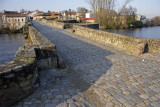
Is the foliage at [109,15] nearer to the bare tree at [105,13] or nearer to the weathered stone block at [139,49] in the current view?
the bare tree at [105,13]

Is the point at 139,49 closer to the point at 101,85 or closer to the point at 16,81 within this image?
the point at 101,85

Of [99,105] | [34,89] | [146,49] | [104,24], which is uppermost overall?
[104,24]

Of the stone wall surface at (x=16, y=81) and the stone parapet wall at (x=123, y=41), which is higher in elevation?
the stone parapet wall at (x=123, y=41)

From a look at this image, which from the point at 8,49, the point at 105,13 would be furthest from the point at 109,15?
the point at 8,49

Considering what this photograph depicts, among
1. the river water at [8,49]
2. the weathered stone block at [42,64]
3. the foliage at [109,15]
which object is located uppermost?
the foliage at [109,15]

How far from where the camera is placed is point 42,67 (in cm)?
454

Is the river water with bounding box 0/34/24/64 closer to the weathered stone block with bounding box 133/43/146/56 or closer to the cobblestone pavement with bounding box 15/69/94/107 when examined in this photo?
the cobblestone pavement with bounding box 15/69/94/107

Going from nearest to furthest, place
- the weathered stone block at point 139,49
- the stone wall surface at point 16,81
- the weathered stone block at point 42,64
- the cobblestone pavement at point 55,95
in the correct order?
1. the stone wall surface at point 16,81
2. the cobblestone pavement at point 55,95
3. the weathered stone block at point 42,64
4. the weathered stone block at point 139,49

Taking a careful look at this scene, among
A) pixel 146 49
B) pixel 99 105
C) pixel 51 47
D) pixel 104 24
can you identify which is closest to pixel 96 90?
pixel 99 105

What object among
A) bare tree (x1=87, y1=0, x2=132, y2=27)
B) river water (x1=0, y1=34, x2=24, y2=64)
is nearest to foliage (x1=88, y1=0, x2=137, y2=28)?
bare tree (x1=87, y1=0, x2=132, y2=27)

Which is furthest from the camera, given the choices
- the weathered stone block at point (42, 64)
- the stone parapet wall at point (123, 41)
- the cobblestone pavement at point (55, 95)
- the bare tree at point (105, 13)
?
the bare tree at point (105, 13)

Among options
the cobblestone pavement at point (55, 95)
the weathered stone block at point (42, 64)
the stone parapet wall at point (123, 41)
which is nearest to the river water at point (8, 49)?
the stone parapet wall at point (123, 41)

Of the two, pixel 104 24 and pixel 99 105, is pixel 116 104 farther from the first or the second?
pixel 104 24

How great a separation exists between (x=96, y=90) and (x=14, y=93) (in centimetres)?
189
